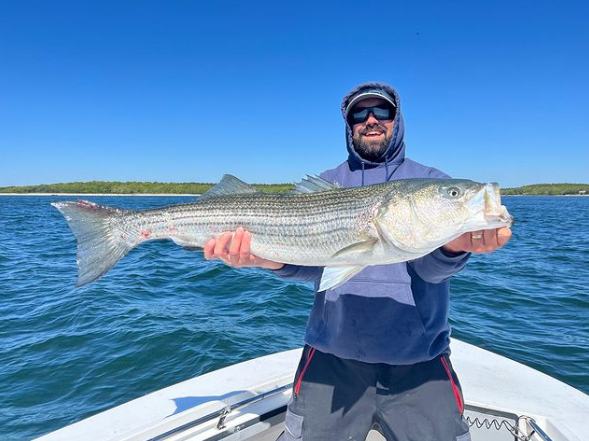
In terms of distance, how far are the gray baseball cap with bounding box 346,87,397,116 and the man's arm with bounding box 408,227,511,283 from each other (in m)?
1.76

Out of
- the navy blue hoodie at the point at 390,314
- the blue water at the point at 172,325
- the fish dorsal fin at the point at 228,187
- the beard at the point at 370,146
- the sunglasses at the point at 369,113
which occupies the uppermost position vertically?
the sunglasses at the point at 369,113

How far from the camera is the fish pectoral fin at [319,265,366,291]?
3166mm

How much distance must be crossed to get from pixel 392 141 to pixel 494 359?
3.62m

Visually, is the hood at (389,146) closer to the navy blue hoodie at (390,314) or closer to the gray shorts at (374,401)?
the navy blue hoodie at (390,314)

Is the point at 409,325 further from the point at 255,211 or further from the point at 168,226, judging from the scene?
the point at 168,226

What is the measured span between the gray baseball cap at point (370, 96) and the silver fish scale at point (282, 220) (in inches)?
46.8

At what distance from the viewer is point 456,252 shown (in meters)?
3.29

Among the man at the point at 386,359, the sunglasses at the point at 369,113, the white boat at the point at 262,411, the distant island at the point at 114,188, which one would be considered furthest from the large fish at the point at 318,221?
the distant island at the point at 114,188

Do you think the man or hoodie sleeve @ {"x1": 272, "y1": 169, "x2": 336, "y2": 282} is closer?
the man

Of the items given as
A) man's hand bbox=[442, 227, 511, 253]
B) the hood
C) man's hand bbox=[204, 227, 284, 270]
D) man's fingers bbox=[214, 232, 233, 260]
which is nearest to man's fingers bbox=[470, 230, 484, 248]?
man's hand bbox=[442, 227, 511, 253]

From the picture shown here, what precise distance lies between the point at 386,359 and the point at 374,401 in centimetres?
42

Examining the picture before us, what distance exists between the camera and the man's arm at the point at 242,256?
12.4 ft

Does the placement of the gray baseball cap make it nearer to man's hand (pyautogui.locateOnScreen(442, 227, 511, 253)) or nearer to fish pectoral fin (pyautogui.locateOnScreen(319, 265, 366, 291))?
man's hand (pyautogui.locateOnScreen(442, 227, 511, 253))

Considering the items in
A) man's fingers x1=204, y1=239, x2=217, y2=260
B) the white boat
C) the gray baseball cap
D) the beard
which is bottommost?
the white boat
